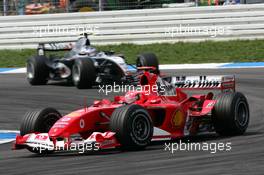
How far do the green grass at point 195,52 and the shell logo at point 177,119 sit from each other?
12.2m

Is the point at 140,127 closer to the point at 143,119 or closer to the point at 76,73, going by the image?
Result: the point at 143,119

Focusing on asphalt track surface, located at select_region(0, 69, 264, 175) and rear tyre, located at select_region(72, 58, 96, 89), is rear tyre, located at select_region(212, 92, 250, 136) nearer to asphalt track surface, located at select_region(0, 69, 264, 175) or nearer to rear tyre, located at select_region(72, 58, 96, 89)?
asphalt track surface, located at select_region(0, 69, 264, 175)

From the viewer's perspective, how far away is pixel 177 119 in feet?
37.9

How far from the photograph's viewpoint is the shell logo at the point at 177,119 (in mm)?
11508

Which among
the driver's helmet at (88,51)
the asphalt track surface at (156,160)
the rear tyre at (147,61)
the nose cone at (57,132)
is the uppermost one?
the nose cone at (57,132)

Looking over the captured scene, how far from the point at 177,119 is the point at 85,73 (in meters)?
7.90

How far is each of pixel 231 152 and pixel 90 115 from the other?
1904 millimetres

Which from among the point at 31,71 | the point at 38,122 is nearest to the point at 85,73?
the point at 31,71

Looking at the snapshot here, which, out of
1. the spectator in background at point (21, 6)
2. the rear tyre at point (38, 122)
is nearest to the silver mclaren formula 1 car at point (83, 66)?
the spectator in background at point (21, 6)

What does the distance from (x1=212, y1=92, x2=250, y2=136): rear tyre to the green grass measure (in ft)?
38.6

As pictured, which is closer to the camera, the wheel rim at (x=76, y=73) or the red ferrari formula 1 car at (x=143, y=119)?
the red ferrari formula 1 car at (x=143, y=119)

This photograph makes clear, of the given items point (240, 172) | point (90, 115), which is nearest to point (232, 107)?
point (90, 115)

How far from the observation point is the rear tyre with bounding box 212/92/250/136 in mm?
11680

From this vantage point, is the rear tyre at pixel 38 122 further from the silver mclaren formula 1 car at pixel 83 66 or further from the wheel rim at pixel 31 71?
the wheel rim at pixel 31 71
